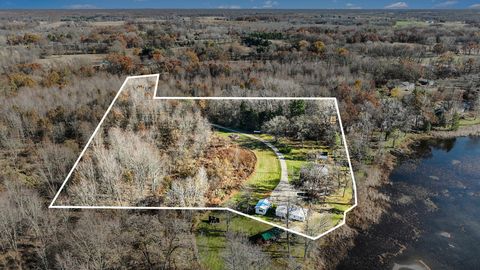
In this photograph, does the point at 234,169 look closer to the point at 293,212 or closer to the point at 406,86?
the point at 293,212

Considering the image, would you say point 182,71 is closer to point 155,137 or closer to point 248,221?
point 248,221

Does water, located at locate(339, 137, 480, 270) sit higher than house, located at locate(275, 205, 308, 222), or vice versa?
house, located at locate(275, 205, 308, 222)

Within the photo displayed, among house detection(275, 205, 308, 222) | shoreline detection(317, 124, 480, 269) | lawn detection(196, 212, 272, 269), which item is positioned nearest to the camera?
house detection(275, 205, 308, 222)

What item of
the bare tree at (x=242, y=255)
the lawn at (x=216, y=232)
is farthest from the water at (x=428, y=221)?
the lawn at (x=216, y=232)

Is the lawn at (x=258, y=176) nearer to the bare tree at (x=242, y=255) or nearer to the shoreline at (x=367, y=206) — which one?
the bare tree at (x=242, y=255)

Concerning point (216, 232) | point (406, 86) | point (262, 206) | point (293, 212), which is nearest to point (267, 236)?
point (216, 232)

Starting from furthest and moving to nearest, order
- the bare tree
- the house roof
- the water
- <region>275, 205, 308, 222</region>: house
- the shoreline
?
the shoreline → the water → the bare tree → <region>275, 205, 308, 222</region>: house → the house roof

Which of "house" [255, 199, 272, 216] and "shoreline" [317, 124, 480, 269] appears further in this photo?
"shoreline" [317, 124, 480, 269]

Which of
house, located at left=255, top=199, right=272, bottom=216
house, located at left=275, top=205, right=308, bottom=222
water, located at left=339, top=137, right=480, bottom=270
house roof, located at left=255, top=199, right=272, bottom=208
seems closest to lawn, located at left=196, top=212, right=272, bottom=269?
water, located at left=339, top=137, right=480, bottom=270

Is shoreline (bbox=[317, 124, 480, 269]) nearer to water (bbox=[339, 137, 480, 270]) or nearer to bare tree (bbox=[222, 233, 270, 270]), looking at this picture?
water (bbox=[339, 137, 480, 270])
